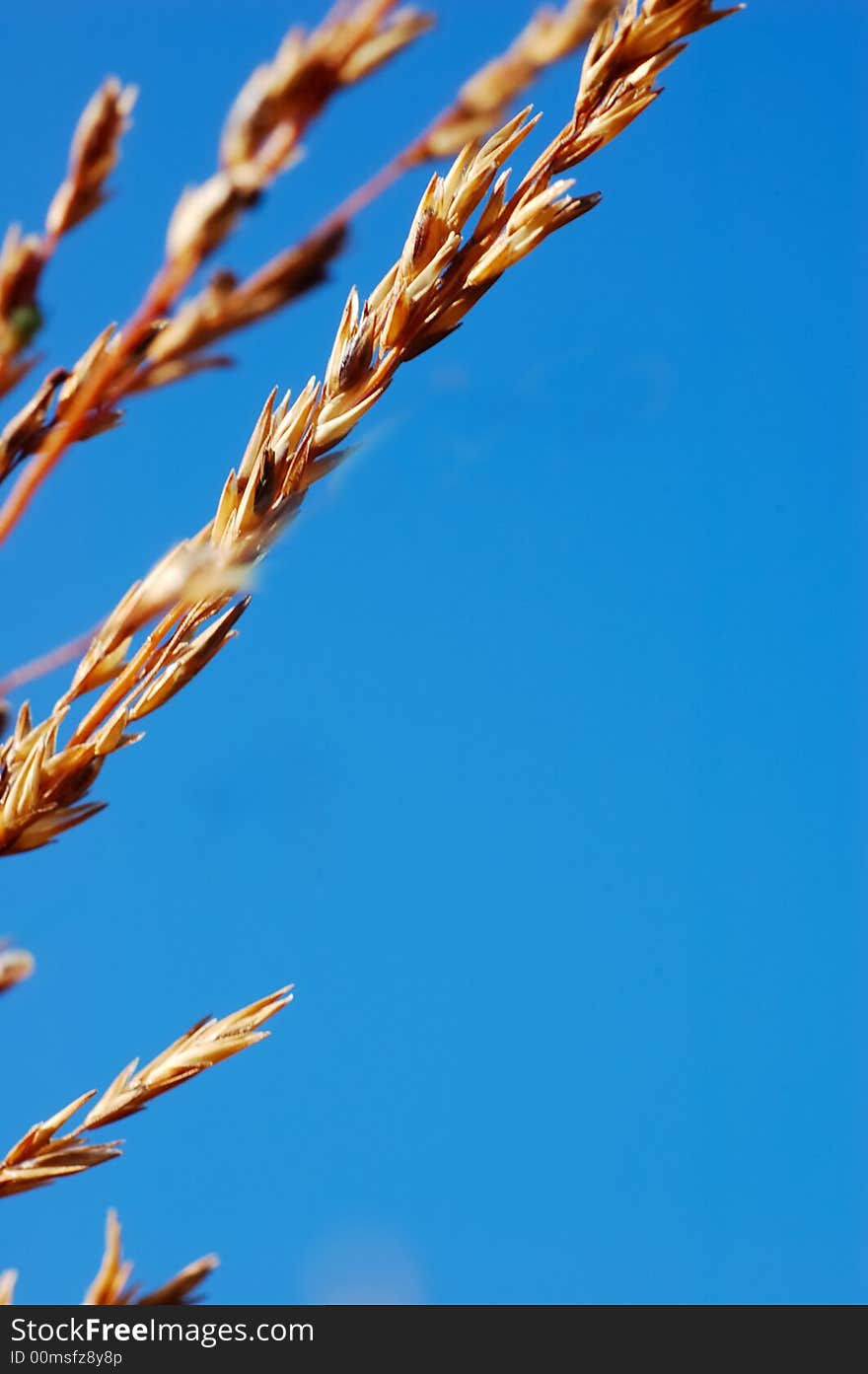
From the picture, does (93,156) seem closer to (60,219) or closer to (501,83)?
(60,219)

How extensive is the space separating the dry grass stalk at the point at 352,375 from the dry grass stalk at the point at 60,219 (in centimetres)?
39

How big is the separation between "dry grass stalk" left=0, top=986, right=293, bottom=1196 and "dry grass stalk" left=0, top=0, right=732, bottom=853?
0.91ft

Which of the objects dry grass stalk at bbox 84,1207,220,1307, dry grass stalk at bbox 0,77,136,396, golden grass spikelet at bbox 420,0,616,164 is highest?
golden grass spikelet at bbox 420,0,616,164

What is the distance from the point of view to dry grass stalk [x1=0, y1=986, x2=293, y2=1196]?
3.53 feet

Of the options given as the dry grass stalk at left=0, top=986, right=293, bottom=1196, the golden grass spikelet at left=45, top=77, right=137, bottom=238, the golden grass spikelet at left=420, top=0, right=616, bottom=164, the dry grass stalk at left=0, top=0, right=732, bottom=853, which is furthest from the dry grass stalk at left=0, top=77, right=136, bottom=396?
the dry grass stalk at left=0, top=986, right=293, bottom=1196

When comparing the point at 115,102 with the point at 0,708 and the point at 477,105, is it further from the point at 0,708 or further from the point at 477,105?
the point at 0,708

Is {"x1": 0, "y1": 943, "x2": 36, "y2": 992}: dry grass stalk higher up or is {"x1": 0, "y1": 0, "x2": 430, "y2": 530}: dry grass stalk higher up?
{"x1": 0, "y1": 0, "x2": 430, "y2": 530}: dry grass stalk

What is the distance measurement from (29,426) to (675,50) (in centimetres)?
97

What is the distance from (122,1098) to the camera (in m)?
1.12

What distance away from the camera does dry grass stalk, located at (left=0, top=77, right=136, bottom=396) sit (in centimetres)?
58

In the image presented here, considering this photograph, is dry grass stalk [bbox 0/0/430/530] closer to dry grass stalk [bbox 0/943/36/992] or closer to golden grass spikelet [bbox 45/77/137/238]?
golden grass spikelet [bbox 45/77/137/238]

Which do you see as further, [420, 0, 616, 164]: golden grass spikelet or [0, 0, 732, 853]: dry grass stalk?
[0, 0, 732, 853]: dry grass stalk
